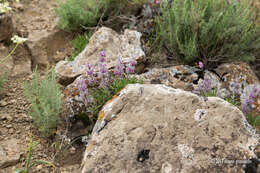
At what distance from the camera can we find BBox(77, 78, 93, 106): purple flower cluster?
2.95 metres

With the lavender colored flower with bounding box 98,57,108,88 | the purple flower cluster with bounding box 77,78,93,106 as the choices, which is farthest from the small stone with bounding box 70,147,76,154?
the lavender colored flower with bounding box 98,57,108,88

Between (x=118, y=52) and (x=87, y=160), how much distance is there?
1.84 m

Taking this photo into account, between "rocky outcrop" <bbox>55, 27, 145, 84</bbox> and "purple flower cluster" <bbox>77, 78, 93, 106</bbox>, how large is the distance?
21.5 inches

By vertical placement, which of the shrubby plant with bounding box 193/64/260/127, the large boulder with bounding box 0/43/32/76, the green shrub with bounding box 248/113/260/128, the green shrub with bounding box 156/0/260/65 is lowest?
the green shrub with bounding box 248/113/260/128

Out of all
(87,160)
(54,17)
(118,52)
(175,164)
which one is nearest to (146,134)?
(175,164)

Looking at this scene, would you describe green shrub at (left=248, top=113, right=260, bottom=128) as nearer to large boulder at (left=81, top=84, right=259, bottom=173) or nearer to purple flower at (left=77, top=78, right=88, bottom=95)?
large boulder at (left=81, top=84, right=259, bottom=173)

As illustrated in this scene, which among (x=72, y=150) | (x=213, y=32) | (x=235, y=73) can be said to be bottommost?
(x=72, y=150)

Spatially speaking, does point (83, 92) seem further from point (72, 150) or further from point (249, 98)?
point (249, 98)

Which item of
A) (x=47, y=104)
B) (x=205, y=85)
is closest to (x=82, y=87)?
(x=47, y=104)

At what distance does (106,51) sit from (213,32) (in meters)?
1.44

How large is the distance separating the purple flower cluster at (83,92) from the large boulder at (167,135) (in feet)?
1.50

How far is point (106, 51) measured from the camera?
3.69 m

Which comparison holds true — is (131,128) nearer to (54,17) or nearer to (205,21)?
(205,21)

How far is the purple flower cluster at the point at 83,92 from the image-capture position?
2945 millimetres
